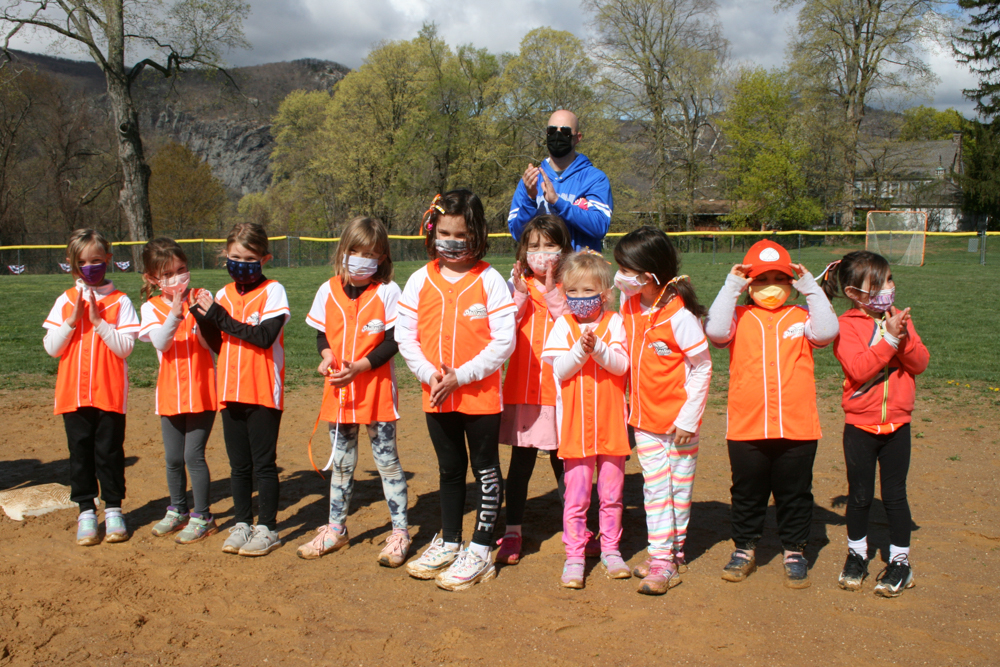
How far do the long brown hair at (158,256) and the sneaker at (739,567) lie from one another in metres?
3.36

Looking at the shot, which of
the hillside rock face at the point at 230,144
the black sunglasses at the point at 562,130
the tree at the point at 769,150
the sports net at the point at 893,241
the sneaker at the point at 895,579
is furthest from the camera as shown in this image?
the hillside rock face at the point at 230,144

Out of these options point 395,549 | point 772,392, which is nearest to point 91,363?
point 395,549

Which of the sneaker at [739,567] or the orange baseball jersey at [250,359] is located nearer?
the sneaker at [739,567]

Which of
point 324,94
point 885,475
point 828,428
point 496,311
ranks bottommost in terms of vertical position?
point 828,428

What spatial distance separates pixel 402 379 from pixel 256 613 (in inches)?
218

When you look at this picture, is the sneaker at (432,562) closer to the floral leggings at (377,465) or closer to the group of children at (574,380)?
the group of children at (574,380)

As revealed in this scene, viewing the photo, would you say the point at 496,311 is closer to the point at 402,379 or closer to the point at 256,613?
the point at 256,613

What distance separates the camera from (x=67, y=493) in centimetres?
476

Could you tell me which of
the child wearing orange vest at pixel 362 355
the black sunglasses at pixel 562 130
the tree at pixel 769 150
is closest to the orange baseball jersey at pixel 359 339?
the child wearing orange vest at pixel 362 355

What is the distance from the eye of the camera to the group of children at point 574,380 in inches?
136

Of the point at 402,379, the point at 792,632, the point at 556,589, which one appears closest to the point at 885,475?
the point at 792,632

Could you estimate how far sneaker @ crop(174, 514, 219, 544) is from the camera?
13.5ft

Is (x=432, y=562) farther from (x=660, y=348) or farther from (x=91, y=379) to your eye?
(x=91, y=379)

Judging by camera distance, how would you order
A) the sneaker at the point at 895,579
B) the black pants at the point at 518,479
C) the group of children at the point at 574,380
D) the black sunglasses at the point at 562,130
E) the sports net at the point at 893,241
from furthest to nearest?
the sports net at the point at 893,241
the black sunglasses at the point at 562,130
the black pants at the point at 518,479
the group of children at the point at 574,380
the sneaker at the point at 895,579
